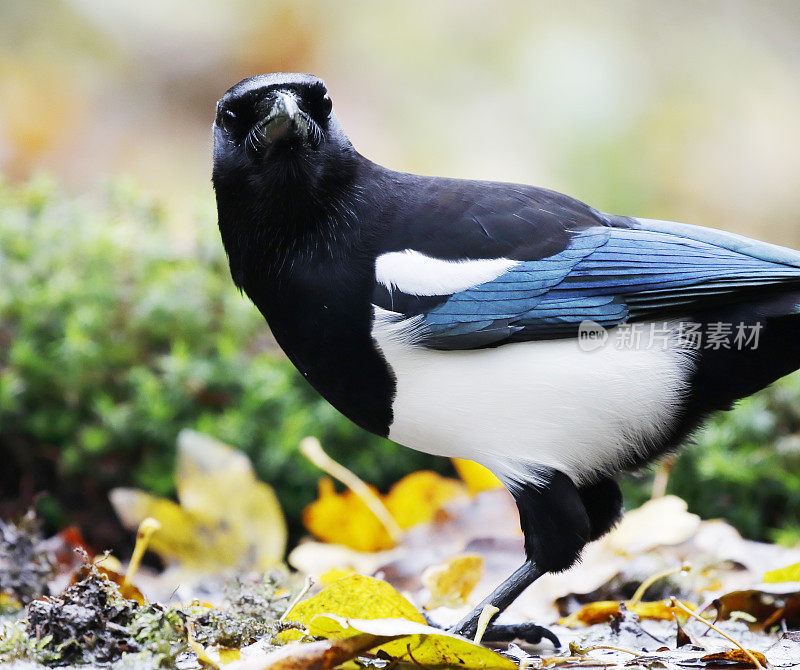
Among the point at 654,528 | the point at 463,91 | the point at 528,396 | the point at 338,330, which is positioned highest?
the point at 463,91

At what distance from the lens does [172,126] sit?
7938mm

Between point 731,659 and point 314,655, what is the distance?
0.82 metres

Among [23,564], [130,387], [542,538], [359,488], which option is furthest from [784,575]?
[130,387]

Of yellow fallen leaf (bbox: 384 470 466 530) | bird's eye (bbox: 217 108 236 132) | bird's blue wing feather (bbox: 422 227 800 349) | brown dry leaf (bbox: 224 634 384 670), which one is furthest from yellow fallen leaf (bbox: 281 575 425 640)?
yellow fallen leaf (bbox: 384 470 466 530)

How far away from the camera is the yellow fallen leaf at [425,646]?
1649 mm

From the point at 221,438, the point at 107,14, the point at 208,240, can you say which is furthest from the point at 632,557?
the point at 107,14

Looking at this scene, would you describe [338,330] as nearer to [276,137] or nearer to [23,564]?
[276,137]

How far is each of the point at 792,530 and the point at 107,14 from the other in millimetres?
7102

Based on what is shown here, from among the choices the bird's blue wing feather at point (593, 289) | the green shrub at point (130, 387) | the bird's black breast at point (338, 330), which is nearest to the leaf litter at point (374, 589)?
the green shrub at point (130, 387)

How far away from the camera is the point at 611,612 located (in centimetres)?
229

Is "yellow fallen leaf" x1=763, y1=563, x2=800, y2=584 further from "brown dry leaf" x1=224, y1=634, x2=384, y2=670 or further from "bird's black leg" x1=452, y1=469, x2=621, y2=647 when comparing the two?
"brown dry leaf" x1=224, y1=634, x2=384, y2=670

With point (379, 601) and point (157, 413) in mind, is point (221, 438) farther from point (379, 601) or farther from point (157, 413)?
point (379, 601)

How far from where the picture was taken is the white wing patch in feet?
7.17

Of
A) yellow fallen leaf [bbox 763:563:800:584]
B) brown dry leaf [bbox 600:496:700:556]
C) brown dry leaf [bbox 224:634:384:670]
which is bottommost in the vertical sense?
brown dry leaf [bbox 600:496:700:556]
